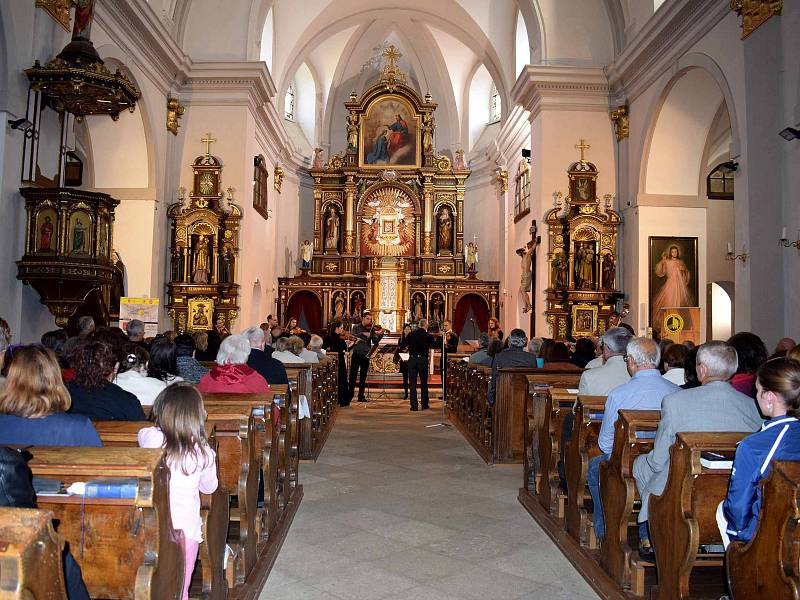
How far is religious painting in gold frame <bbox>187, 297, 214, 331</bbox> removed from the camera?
1414cm

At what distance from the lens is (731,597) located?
2.80m

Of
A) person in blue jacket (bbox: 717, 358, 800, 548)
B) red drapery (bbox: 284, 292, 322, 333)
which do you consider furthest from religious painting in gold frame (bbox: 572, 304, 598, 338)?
person in blue jacket (bbox: 717, 358, 800, 548)

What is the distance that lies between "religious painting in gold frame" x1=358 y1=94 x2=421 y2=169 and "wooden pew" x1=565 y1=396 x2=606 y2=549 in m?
18.4

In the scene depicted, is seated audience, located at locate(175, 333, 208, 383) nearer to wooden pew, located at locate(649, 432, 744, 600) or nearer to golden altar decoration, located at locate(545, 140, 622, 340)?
wooden pew, located at locate(649, 432, 744, 600)

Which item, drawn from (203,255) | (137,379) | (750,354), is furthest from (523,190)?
(137,379)

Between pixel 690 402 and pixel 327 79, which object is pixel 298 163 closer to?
pixel 327 79

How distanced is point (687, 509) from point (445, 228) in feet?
63.8

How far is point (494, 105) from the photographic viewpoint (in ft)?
74.2

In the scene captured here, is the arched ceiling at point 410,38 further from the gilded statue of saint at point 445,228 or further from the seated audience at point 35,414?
the seated audience at point 35,414

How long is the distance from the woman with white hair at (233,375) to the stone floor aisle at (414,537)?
1078 mm

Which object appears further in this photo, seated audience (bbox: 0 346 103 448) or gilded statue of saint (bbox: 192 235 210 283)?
gilded statue of saint (bbox: 192 235 210 283)

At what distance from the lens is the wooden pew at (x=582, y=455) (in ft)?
14.5

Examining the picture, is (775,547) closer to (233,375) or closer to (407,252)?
(233,375)

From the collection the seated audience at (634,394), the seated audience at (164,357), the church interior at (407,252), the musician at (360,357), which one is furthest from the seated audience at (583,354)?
the seated audience at (164,357)
